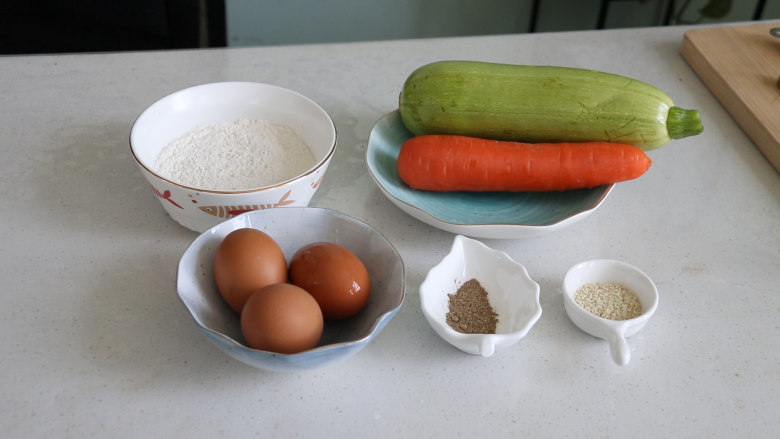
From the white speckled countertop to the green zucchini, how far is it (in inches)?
4.7

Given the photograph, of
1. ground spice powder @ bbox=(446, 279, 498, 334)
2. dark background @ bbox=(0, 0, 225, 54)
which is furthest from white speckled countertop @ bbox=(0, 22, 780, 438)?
dark background @ bbox=(0, 0, 225, 54)

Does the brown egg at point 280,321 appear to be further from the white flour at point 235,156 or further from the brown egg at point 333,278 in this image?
the white flour at point 235,156

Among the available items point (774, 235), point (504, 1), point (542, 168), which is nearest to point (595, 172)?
point (542, 168)

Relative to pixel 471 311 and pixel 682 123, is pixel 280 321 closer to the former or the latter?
pixel 471 311

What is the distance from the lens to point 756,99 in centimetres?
124

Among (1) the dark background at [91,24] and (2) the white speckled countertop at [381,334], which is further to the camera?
(1) the dark background at [91,24]

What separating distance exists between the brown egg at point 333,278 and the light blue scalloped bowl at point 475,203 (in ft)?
0.62

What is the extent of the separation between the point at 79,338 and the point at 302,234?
283 mm

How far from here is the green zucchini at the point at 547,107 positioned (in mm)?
1050

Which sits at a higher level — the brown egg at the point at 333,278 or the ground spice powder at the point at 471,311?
the brown egg at the point at 333,278

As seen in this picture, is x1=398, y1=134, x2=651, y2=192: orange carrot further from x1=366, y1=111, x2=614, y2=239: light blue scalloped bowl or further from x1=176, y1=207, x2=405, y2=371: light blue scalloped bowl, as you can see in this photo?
x1=176, y1=207, x2=405, y2=371: light blue scalloped bowl

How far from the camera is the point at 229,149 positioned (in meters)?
1.01


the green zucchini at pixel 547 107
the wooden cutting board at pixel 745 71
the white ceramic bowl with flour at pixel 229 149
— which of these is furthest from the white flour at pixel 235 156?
the wooden cutting board at pixel 745 71

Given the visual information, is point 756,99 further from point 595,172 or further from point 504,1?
point 504,1
